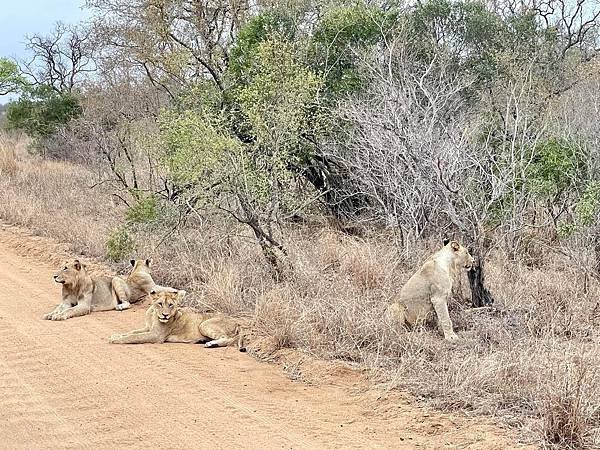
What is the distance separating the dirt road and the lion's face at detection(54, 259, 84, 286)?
36.5 inches

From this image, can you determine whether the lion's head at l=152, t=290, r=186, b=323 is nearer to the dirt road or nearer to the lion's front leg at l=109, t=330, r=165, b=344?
the lion's front leg at l=109, t=330, r=165, b=344

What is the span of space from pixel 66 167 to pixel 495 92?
493 inches

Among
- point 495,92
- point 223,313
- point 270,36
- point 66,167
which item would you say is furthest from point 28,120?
point 223,313

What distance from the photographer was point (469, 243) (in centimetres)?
841

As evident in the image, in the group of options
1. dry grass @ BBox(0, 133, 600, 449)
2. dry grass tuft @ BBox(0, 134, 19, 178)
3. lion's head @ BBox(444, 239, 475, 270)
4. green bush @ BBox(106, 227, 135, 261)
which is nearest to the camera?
dry grass @ BBox(0, 133, 600, 449)

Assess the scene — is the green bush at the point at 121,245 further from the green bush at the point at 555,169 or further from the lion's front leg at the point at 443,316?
the green bush at the point at 555,169

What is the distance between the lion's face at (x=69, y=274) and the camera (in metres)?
8.56

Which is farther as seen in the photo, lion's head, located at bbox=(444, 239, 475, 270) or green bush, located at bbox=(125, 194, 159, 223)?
green bush, located at bbox=(125, 194, 159, 223)

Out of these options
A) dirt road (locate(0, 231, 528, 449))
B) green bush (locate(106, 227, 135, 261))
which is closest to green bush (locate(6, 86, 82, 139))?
green bush (locate(106, 227, 135, 261))

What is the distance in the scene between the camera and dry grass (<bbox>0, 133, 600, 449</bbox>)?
532 centimetres

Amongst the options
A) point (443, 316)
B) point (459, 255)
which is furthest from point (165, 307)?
point (459, 255)

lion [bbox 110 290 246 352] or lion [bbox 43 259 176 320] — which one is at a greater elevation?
lion [bbox 43 259 176 320]

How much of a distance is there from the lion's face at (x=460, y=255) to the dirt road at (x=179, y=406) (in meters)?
2.16

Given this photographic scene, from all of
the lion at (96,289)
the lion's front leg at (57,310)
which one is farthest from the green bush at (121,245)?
the lion's front leg at (57,310)
